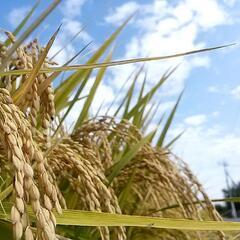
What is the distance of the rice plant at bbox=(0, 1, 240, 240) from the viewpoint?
0.72 meters

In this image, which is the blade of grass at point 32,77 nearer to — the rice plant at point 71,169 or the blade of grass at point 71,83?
the rice plant at point 71,169

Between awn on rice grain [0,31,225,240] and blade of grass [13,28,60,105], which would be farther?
blade of grass [13,28,60,105]

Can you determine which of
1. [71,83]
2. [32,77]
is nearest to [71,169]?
[32,77]

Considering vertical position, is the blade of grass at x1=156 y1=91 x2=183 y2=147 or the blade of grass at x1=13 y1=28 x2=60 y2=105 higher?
the blade of grass at x1=156 y1=91 x2=183 y2=147

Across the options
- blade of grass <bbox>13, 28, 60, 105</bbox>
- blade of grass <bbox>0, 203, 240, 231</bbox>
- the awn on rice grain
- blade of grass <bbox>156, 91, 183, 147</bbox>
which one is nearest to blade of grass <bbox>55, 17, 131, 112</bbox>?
the awn on rice grain

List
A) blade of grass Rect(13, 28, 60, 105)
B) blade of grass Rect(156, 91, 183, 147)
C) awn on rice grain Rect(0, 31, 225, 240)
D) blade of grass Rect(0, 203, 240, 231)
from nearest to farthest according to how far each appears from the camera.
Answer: awn on rice grain Rect(0, 31, 225, 240) < blade of grass Rect(0, 203, 240, 231) < blade of grass Rect(13, 28, 60, 105) < blade of grass Rect(156, 91, 183, 147)

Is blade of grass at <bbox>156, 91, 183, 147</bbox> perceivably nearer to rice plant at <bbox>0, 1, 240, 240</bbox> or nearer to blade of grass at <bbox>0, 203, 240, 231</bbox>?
rice plant at <bbox>0, 1, 240, 240</bbox>

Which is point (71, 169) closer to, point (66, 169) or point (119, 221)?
point (66, 169)

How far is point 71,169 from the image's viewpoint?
1.14m

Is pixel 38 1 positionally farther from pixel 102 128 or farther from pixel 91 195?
pixel 91 195

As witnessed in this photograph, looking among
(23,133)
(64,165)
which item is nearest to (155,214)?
(64,165)

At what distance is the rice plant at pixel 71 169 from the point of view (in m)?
0.72

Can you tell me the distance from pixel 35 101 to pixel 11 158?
0.36 m

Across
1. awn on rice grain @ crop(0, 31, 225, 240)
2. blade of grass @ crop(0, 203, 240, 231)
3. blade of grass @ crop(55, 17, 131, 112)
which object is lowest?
blade of grass @ crop(0, 203, 240, 231)
